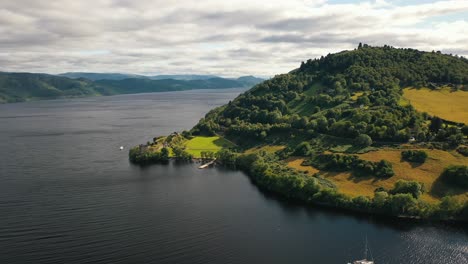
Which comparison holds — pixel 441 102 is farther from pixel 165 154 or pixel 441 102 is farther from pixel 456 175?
pixel 165 154

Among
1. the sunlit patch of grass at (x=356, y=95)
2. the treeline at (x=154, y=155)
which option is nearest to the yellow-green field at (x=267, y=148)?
the treeline at (x=154, y=155)

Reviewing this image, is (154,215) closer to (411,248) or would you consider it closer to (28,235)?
(28,235)

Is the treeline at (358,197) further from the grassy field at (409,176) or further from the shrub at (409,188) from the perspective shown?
the grassy field at (409,176)

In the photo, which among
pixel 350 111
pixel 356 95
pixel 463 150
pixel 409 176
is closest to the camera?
pixel 409 176

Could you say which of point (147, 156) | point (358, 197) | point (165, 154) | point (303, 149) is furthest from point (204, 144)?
point (358, 197)

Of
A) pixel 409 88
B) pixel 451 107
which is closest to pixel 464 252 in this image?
pixel 451 107

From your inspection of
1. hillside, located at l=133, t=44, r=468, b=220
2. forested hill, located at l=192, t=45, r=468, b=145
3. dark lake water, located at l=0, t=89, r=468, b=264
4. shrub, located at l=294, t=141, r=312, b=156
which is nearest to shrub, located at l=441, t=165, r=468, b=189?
hillside, located at l=133, t=44, r=468, b=220

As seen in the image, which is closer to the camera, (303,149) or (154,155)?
(303,149)
